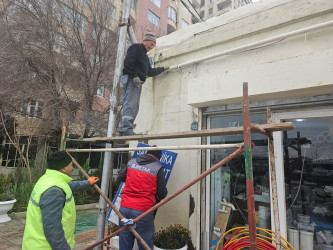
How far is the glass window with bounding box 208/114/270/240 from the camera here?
3.26 meters

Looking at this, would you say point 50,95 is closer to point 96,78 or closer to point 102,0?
point 96,78

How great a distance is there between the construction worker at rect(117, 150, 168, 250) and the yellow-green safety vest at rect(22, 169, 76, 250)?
2.98 feet

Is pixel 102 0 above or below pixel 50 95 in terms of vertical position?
above

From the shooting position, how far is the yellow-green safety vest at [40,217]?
2.10m

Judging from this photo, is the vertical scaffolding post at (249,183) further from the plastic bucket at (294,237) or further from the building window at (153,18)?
the building window at (153,18)

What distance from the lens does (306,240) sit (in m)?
2.88

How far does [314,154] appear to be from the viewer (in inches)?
120

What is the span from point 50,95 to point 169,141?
845cm

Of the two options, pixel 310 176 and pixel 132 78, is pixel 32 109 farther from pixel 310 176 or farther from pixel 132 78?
pixel 310 176

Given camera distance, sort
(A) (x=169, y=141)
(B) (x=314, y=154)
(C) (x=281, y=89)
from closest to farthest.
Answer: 1. (C) (x=281, y=89)
2. (B) (x=314, y=154)
3. (A) (x=169, y=141)

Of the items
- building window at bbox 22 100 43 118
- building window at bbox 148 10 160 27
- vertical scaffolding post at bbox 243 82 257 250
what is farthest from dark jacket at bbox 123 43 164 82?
building window at bbox 148 10 160 27

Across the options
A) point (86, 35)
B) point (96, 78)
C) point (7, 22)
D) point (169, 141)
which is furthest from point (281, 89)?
point (7, 22)

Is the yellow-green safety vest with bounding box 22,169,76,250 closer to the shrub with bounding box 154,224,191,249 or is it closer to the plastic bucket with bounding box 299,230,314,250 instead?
the shrub with bounding box 154,224,191,249

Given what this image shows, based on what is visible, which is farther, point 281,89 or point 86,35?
point 86,35
